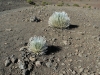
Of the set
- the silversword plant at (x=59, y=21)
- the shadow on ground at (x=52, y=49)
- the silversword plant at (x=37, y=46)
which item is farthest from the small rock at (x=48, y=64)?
the silversword plant at (x=59, y=21)

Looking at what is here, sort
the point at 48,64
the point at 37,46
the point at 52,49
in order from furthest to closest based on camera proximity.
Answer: the point at 52,49
the point at 37,46
the point at 48,64

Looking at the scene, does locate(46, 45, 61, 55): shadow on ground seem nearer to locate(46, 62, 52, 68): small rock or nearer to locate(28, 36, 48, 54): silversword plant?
locate(28, 36, 48, 54): silversword plant

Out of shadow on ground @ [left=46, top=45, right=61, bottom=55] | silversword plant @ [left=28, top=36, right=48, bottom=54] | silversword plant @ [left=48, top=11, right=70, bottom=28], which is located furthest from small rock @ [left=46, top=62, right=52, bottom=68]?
silversword plant @ [left=48, top=11, right=70, bottom=28]

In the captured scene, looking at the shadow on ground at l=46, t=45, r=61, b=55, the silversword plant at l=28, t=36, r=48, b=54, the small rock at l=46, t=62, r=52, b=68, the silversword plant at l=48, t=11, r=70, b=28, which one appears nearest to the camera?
the small rock at l=46, t=62, r=52, b=68

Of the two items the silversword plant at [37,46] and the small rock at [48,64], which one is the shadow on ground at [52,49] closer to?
the silversword plant at [37,46]

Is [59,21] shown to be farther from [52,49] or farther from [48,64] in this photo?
[48,64]

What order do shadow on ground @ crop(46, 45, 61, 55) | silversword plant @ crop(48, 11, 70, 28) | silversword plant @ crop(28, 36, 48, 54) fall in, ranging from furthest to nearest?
silversword plant @ crop(48, 11, 70, 28)
shadow on ground @ crop(46, 45, 61, 55)
silversword plant @ crop(28, 36, 48, 54)

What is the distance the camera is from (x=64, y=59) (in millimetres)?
7945

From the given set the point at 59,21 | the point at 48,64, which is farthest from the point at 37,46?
the point at 59,21

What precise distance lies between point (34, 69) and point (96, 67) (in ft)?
6.18

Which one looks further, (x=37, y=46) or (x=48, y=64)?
(x=37, y=46)

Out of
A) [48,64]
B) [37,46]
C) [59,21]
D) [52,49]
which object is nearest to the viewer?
[48,64]

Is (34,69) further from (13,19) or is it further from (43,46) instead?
(13,19)

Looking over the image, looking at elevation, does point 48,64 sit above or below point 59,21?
below
